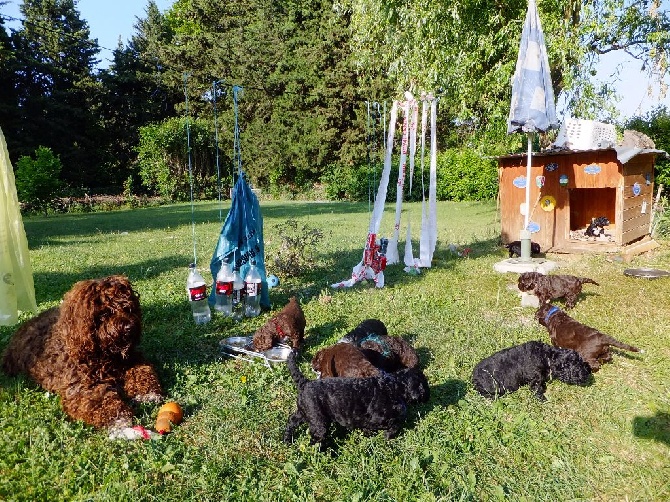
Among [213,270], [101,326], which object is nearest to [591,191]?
Result: [213,270]

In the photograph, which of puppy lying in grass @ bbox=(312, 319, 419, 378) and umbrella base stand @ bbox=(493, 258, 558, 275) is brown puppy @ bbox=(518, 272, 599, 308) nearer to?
umbrella base stand @ bbox=(493, 258, 558, 275)

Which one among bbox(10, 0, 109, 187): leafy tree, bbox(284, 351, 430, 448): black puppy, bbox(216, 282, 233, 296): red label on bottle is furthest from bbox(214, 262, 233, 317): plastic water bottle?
bbox(10, 0, 109, 187): leafy tree

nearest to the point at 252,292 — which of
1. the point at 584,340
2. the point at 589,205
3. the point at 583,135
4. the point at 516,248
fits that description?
Answer: the point at 584,340

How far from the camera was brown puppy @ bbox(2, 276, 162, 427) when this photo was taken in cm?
358

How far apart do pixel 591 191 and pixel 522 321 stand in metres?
7.85

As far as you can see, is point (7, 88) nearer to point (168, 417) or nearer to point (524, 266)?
point (524, 266)

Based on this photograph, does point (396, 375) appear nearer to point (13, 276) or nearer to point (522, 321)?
Result: point (522, 321)

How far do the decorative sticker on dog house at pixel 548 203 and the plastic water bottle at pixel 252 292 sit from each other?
6420 millimetres

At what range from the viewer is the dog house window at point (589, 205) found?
11879 mm

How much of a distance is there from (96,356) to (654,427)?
4246mm

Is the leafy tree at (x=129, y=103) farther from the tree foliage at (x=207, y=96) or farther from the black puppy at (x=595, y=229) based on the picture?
the black puppy at (x=595, y=229)

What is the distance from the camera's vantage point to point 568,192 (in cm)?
955

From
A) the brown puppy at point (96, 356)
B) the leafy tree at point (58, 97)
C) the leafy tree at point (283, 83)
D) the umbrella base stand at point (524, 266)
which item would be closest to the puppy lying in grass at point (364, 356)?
the brown puppy at point (96, 356)

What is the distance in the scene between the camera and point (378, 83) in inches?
1191
